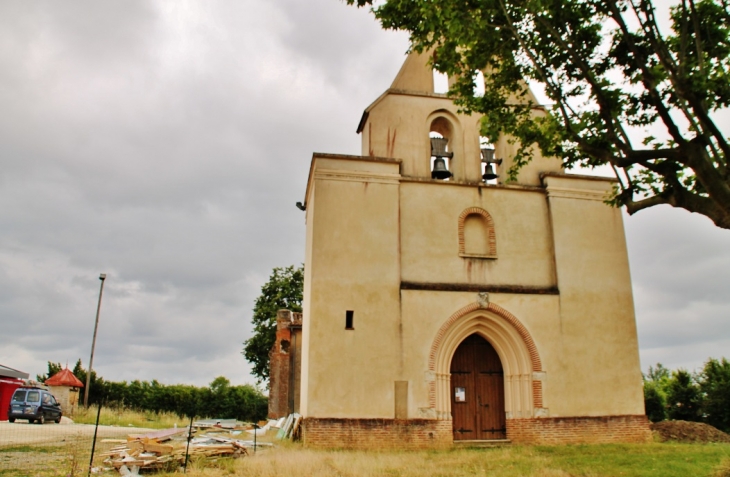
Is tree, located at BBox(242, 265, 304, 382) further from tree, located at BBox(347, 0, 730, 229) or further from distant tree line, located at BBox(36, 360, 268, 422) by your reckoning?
tree, located at BBox(347, 0, 730, 229)

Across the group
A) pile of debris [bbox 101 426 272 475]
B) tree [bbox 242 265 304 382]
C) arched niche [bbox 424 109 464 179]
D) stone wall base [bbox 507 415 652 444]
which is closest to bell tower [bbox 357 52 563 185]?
arched niche [bbox 424 109 464 179]

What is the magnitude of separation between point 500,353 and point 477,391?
121 cm

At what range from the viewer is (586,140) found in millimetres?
11070

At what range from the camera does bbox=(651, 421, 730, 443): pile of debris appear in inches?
604

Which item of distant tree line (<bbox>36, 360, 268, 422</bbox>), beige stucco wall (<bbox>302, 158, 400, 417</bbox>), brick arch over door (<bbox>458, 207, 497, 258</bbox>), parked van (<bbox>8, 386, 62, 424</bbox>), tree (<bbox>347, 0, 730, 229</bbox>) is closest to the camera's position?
tree (<bbox>347, 0, 730, 229</bbox>)

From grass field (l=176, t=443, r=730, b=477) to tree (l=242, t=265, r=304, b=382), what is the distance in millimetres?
23262

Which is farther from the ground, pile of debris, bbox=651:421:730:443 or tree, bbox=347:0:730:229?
Result: tree, bbox=347:0:730:229

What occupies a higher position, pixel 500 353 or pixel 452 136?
pixel 452 136

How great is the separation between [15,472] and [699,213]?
12.4 m

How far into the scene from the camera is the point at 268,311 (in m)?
37.2

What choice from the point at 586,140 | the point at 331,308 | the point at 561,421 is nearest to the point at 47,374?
the point at 331,308

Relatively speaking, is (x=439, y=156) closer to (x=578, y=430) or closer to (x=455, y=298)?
(x=455, y=298)

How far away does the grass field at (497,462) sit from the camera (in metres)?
10.2

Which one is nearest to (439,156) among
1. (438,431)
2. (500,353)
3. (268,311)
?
(500,353)
